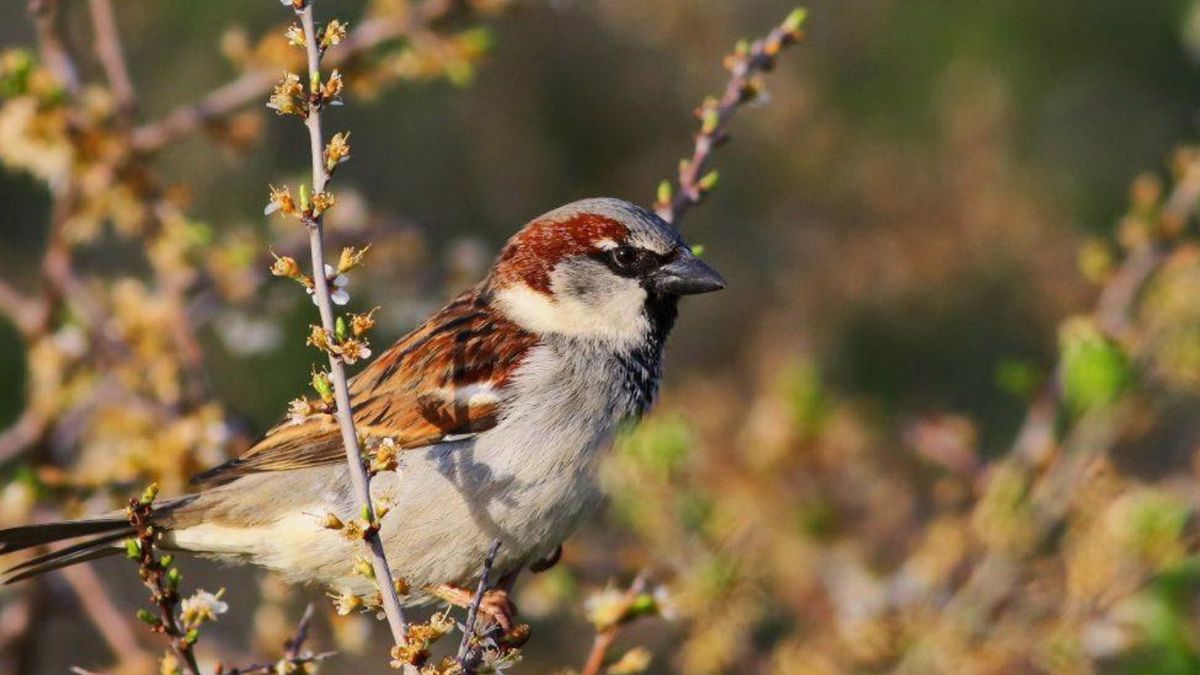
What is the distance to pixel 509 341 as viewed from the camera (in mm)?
3383

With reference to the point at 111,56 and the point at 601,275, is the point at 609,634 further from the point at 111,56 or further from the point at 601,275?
the point at 111,56

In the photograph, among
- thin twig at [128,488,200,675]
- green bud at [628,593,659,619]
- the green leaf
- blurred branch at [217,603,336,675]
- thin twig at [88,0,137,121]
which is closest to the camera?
thin twig at [128,488,200,675]

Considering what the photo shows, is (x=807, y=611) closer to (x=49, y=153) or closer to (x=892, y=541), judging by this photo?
(x=892, y=541)

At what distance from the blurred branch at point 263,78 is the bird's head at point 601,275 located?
0.55m

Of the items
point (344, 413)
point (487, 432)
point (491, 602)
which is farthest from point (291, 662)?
point (487, 432)

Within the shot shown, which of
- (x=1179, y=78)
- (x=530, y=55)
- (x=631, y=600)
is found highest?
(x=530, y=55)

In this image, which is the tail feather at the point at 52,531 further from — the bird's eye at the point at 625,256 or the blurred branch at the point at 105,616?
the bird's eye at the point at 625,256

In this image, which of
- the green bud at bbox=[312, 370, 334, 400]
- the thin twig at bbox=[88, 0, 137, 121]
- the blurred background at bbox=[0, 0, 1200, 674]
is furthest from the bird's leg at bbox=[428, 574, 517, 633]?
the thin twig at bbox=[88, 0, 137, 121]

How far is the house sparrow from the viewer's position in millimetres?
3109

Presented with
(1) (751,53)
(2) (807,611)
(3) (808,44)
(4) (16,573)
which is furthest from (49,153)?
(3) (808,44)

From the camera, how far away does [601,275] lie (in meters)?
3.42

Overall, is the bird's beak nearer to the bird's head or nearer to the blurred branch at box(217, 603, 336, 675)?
the bird's head

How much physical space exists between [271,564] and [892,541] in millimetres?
2017

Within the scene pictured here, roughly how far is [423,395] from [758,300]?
3.39 meters
